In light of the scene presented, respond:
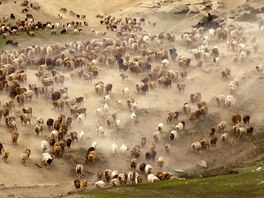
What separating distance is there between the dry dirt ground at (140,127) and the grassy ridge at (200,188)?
A: 4069 mm

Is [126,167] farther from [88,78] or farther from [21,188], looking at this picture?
[88,78]

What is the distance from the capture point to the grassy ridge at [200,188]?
1069 inches

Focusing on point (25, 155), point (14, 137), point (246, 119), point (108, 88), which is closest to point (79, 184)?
point (25, 155)

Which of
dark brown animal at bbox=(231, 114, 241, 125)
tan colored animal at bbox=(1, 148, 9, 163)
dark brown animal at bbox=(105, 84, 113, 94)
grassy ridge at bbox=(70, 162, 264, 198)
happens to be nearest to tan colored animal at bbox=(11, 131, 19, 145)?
tan colored animal at bbox=(1, 148, 9, 163)

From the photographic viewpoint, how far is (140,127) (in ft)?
133

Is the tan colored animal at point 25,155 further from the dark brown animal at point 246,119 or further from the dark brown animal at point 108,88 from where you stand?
the dark brown animal at point 246,119

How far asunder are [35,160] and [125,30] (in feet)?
110

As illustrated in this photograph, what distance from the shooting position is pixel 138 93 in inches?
1778

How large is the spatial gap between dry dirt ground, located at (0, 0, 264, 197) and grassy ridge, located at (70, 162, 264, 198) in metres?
4.07

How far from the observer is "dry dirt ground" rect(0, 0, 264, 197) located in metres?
33.5

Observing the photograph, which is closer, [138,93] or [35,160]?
[35,160]

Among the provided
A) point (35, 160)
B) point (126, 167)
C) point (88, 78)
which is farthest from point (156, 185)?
point (88, 78)

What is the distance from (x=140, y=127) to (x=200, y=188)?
38.9ft

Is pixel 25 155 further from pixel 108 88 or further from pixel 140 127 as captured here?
pixel 108 88
